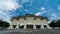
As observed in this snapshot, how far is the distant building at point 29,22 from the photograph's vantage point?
179 ft

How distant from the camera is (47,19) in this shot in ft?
190

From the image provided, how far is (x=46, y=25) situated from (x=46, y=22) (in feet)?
4.06

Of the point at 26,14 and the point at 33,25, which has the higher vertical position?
the point at 26,14

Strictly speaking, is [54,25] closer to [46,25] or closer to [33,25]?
[46,25]

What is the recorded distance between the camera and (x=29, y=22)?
179 feet

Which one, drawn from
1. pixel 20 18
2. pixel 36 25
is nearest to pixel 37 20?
pixel 36 25

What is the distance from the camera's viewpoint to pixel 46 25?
57281 mm

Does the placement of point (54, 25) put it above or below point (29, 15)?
below

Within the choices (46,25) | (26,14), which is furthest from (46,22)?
(26,14)

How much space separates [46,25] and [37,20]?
456 centimetres

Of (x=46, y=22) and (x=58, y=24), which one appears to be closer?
(x=46, y=22)

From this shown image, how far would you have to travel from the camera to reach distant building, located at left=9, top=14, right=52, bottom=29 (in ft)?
179

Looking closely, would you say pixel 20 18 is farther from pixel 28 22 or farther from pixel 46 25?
pixel 46 25

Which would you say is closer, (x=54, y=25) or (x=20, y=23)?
(x=20, y=23)
